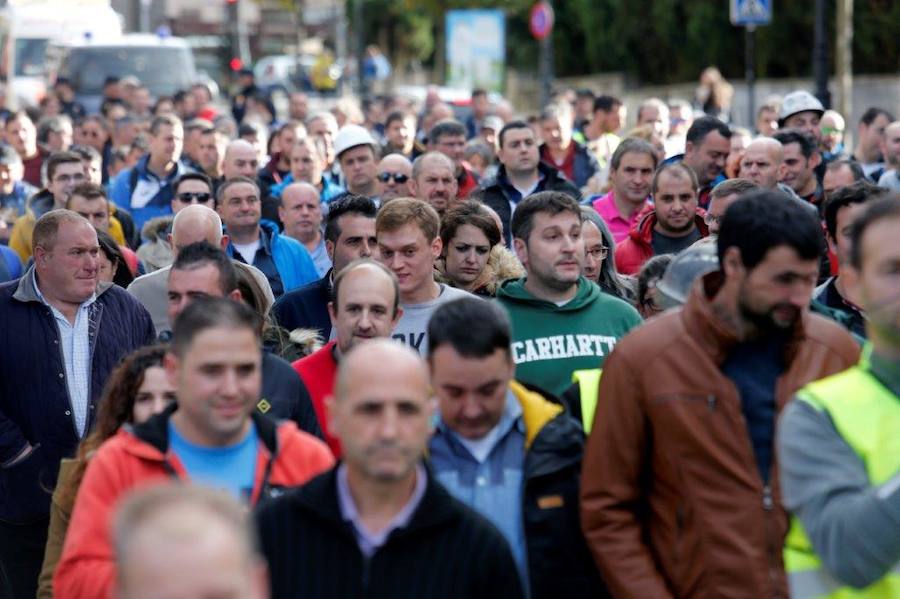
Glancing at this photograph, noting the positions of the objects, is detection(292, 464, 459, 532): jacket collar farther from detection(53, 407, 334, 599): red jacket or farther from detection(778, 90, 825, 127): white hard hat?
detection(778, 90, 825, 127): white hard hat

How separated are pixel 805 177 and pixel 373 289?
235 inches

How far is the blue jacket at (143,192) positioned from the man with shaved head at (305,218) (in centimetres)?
296

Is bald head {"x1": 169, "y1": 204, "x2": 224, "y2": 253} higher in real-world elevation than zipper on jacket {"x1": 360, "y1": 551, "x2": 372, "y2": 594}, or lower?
higher

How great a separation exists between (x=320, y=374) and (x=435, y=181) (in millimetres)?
5410

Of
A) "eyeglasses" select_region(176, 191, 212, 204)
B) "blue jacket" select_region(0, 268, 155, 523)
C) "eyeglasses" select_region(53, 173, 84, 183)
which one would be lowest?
"blue jacket" select_region(0, 268, 155, 523)

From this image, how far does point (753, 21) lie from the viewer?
2242cm

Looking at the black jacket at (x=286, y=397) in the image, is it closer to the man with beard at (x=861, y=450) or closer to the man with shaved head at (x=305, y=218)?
the man with beard at (x=861, y=450)

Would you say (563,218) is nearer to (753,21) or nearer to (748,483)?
(748,483)

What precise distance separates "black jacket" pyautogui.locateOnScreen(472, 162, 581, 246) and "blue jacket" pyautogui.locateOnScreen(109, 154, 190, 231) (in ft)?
9.36

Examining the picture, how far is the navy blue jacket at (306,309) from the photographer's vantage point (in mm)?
8672

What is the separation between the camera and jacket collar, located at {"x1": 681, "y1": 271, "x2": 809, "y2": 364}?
16.4ft

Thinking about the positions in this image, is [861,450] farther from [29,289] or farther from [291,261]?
[291,261]

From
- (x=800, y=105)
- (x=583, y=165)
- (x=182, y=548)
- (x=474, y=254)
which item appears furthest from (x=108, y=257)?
(x=583, y=165)

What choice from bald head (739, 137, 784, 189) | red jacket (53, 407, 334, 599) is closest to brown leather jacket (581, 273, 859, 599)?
red jacket (53, 407, 334, 599)
